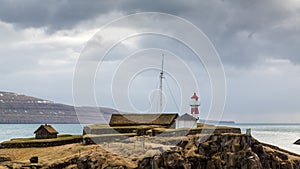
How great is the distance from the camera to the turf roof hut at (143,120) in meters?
67.0

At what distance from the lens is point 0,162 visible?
49.0 m

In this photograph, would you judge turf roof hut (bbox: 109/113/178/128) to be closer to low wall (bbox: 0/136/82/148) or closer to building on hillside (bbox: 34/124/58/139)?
low wall (bbox: 0/136/82/148)

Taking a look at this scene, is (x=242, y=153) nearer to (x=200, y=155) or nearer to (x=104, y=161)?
(x=200, y=155)

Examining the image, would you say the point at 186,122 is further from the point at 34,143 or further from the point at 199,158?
the point at 34,143

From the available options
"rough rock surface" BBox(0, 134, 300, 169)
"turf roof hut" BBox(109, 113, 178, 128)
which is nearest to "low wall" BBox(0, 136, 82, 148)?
"turf roof hut" BBox(109, 113, 178, 128)

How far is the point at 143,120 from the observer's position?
69438mm

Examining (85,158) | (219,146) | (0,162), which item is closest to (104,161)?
(85,158)

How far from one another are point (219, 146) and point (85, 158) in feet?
58.5

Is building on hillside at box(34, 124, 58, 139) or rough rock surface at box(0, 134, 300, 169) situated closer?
rough rock surface at box(0, 134, 300, 169)

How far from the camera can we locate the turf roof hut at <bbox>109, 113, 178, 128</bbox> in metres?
67.0

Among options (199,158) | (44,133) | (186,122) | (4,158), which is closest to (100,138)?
(4,158)

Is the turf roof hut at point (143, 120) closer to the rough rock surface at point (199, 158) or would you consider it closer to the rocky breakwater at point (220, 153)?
the rough rock surface at point (199, 158)

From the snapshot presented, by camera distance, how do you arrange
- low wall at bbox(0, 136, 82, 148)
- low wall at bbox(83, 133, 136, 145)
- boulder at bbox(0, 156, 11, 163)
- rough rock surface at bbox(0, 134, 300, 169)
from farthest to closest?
low wall at bbox(0, 136, 82, 148), low wall at bbox(83, 133, 136, 145), boulder at bbox(0, 156, 11, 163), rough rock surface at bbox(0, 134, 300, 169)

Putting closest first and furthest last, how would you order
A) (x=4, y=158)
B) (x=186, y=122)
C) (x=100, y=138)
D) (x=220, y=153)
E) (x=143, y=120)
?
(x=4, y=158)
(x=220, y=153)
(x=100, y=138)
(x=186, y=122)
(x=143, y=120)
